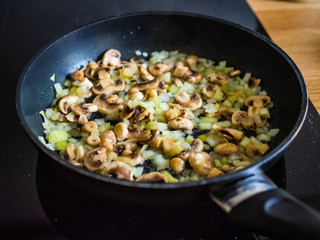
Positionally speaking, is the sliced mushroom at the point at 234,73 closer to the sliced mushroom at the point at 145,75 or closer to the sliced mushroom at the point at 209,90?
the sliced mushroom at the point at 209,90

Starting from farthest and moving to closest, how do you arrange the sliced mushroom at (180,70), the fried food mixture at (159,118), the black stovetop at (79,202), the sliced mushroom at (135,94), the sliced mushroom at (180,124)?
1. the sliced mushroom at (180,70)
2. the sliced mushroom at (135,94)
3. the sliced mushroom at (180,124)
4. the fried food mixture at (159,118)
5. the black stovetop at (79,202)

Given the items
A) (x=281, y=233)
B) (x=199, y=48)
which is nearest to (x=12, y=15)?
(x=199, y=48)

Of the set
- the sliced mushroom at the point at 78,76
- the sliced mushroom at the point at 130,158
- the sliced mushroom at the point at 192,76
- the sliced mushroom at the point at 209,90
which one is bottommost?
the sliced mushroom at the point at 130,158

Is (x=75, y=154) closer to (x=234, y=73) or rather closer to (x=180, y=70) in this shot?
(x=180, y=70)

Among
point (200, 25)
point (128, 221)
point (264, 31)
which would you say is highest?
point (200, 25)

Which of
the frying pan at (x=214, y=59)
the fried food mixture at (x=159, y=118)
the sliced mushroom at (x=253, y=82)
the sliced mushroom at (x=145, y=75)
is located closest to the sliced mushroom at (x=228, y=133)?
the fried food mixture at (x=159, y=118)

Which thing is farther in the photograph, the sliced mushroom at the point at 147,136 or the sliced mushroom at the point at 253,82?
the sliced mushroom at the point at 253,82

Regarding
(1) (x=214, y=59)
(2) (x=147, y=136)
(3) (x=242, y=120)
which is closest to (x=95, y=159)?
(2) (x=147, y=136)

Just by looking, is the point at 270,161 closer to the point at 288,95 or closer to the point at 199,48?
the point at 288,95

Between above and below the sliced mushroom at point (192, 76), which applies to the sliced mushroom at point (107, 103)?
above
